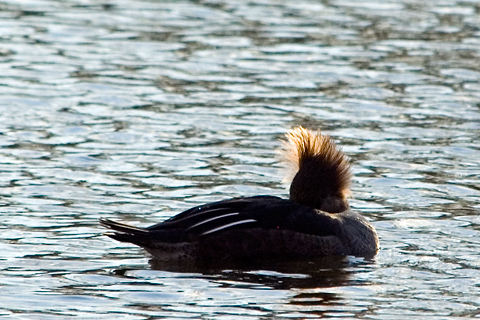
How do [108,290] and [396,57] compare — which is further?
[396,57]

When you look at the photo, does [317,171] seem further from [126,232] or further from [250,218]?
[126,232]

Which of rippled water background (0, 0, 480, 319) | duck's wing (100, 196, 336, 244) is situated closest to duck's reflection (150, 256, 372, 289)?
rippled water background (0, 0, 480, 319)

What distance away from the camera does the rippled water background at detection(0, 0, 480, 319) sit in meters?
9.21

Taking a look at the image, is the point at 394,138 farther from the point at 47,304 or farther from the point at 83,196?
the point at 47,304

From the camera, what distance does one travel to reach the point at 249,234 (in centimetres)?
1026

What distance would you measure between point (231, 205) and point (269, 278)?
95 centimetres

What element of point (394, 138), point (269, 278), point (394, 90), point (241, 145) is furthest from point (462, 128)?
point (269, 278)

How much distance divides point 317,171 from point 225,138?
3.91 meters

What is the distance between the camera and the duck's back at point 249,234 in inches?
397

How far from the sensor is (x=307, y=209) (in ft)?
34.7

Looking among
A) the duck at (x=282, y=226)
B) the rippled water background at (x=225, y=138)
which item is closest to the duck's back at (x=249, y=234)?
the duck at (x=282, y=226)

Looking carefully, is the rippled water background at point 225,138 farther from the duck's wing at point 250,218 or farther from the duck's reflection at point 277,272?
the duck's wing at point 250,218

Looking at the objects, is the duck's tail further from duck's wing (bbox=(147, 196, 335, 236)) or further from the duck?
duck's wing (bbox=(147, 196, 335, 236))

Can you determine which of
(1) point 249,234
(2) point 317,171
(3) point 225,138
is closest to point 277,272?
(1) point 249,234
